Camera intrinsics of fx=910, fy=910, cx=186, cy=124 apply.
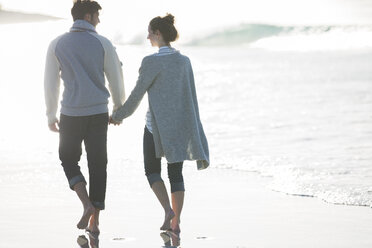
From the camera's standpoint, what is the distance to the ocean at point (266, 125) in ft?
28.5

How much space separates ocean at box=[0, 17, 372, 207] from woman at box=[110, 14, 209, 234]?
183 centimetres

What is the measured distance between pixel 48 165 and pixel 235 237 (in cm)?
389

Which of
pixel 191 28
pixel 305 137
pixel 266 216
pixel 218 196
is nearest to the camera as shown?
pixel 266 216

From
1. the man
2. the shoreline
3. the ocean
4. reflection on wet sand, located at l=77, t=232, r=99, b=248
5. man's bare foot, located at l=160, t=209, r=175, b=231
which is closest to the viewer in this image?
reflection on wet sand, located at l=77, t=232, r=99, b=248

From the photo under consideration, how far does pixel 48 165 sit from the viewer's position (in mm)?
9211

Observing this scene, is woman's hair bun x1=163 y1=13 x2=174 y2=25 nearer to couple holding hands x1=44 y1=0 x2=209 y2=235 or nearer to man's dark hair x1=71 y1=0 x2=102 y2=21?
couple holding hands x1=44 y1=0 x2=209 y2=235

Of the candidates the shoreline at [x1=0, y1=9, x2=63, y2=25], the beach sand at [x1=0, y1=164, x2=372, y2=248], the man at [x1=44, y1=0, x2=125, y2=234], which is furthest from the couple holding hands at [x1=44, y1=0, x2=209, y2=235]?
the shoreline at [x1=0, y1=9, x2=63, y2=25]

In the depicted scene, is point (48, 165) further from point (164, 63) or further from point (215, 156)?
point (164, 63)

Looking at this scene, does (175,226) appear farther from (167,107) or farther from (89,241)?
(167,107)

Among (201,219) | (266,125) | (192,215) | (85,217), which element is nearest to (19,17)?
(266,125)

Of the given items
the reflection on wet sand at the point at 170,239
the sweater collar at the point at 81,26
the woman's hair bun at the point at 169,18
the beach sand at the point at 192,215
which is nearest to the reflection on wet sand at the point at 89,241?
the beach sand at the point at 192,215

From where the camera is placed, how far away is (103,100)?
18.3 feet

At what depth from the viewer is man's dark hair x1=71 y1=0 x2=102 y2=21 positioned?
561cm

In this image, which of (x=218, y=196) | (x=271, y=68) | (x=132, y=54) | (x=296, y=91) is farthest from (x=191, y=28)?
(x=218, y=196)
